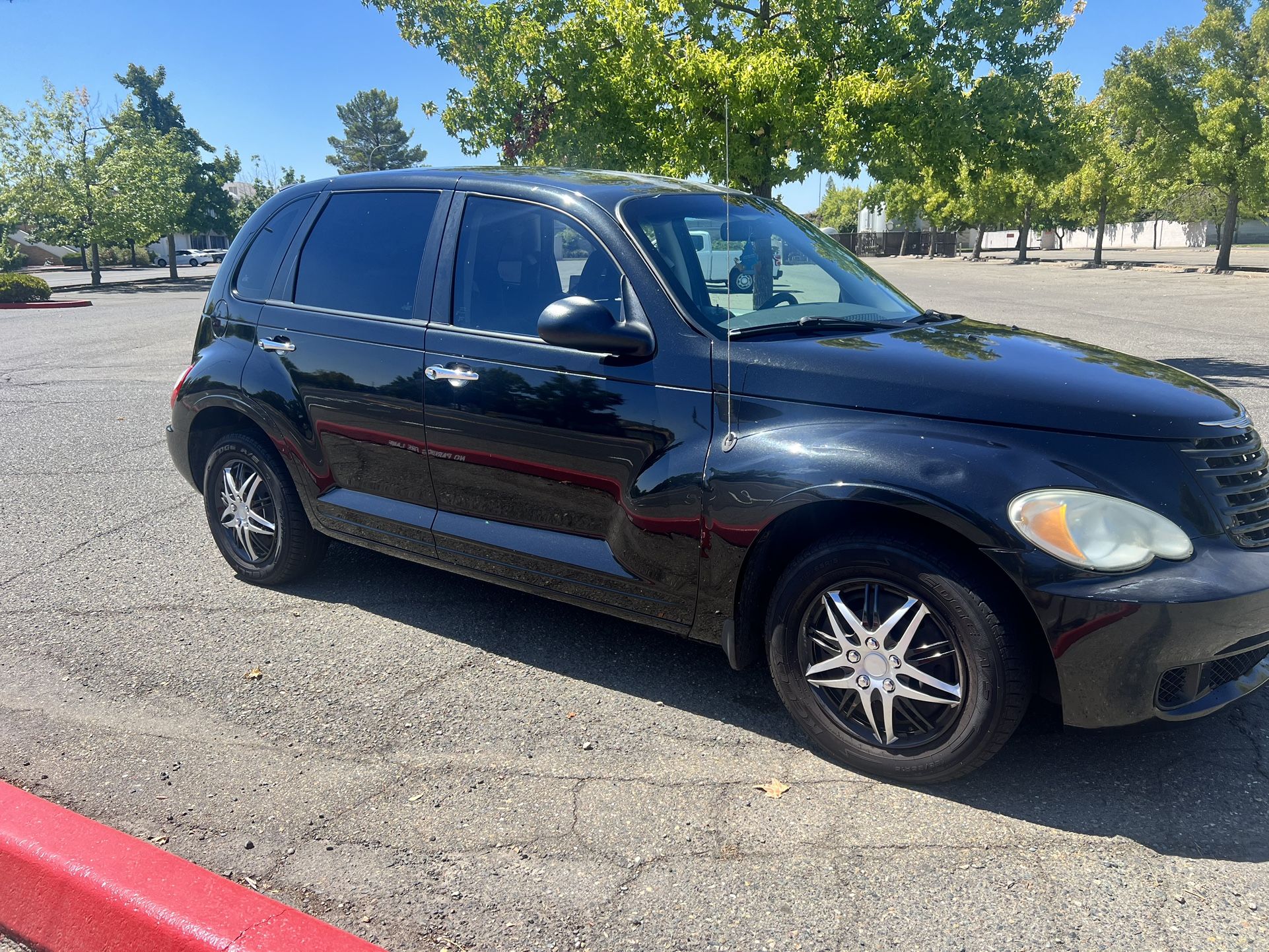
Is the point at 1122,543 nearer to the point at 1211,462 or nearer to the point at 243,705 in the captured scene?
the point at 1211,462

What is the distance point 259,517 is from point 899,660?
129 inches

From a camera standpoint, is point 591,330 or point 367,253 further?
point 367,253

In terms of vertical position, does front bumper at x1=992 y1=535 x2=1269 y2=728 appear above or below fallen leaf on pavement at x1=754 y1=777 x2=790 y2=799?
above

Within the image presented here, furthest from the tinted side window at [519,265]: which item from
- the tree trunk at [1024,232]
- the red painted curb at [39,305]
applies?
the tree trunk at [1024,232]

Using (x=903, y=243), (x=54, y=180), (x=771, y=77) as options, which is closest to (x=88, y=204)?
(x=54, y=180)

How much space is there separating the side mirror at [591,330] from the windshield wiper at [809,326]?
0.32 m

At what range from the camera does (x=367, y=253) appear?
445 centimetres

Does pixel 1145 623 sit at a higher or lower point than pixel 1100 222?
lower

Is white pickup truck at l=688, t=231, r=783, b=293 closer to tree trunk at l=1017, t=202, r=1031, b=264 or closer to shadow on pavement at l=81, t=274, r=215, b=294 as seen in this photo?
shadow on pavement at l=81, t=274, r=215, b=294

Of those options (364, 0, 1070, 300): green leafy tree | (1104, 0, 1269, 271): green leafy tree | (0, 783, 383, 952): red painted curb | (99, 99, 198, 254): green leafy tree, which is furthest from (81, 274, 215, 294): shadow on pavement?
(0, 783, 383, 952): red painted curb

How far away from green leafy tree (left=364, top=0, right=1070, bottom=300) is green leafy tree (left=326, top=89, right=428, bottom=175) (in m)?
103

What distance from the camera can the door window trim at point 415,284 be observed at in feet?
13.6

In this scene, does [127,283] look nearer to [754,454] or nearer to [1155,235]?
[754,454]

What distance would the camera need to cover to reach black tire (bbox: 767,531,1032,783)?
289 cm
